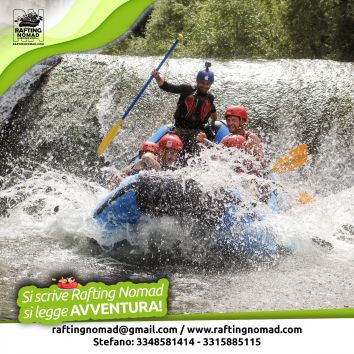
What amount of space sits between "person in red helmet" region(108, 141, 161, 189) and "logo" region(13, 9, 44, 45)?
59 cm

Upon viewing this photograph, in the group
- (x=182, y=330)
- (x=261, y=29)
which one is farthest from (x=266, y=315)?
(x=261, y=29)

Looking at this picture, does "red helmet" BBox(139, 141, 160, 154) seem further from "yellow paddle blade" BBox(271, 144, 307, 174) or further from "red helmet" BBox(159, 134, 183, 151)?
"yellow paddle blade" BBox(271, 144, 307, 174)

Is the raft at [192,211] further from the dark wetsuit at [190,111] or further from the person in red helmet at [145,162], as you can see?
the dark wetsuit at [190,111]

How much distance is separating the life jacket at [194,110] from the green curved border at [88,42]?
2.34ft

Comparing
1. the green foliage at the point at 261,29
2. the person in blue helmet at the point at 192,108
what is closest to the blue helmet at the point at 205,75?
the person in blue helmet at the point at 192,108

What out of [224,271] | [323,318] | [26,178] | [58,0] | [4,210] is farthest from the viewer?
[26,178]

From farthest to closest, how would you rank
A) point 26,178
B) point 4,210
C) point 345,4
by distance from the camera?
point 345,4 < point 26,178 < point 4,210

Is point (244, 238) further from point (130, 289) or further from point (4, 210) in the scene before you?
point (4, 210)

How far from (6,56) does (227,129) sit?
1.05 metres

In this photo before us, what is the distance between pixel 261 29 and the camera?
14.1 feet

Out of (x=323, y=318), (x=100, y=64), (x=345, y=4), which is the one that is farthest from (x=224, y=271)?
(x=345, y=4)

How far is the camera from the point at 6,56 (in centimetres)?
206

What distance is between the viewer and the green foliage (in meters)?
4.15

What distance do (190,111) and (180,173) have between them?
2.02 feet
